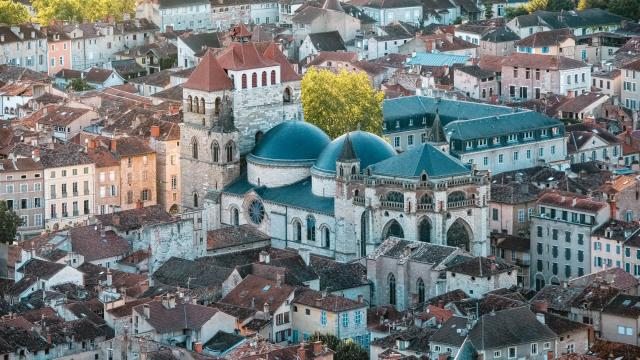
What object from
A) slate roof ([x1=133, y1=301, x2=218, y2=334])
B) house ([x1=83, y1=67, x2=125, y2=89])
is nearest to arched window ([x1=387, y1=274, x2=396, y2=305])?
slate roof ([x1=133, y1=301, x2=218, y2=334])

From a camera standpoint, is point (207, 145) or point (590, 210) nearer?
Answer: point (590, 210)

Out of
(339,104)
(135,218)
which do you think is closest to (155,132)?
(339,104)

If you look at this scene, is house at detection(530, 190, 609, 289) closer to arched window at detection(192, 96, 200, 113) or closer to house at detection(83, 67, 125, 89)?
arched window at detection(192, 96, 200, 113)

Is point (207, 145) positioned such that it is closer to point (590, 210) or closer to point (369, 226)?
point (369, 226)

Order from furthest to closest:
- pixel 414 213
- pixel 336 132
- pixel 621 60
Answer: pixel 621 60
pixel 336 132
pixel 414 213

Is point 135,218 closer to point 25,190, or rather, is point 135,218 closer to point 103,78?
point 25,190

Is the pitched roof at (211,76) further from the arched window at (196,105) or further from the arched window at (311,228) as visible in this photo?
the arched window at (311,228)

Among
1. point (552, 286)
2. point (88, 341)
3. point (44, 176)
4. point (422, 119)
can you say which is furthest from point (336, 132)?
point (88, 341)
